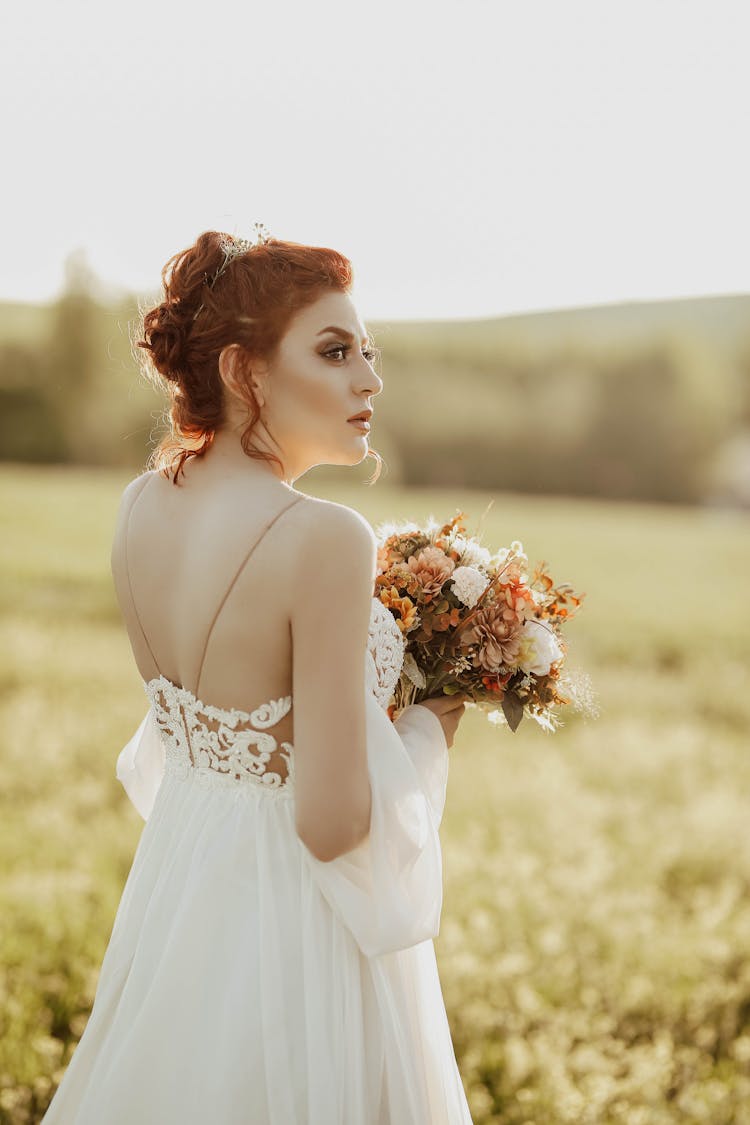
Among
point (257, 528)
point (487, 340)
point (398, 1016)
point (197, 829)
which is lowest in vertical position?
point (398, 1016)

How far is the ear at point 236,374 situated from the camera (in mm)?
2238

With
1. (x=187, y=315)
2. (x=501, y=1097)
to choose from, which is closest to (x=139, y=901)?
(x=187, y=315)

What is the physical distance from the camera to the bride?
213 cm

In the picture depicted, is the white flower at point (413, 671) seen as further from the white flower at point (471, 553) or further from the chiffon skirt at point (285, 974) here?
the white flower at point (471, 553)

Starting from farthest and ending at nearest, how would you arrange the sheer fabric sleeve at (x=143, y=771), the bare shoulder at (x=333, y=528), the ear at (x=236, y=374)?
the sheer fabric sleeve at (x=143, y=771), the ear at (x=236, y=374), the bare shoulder at (x=333, y=528)

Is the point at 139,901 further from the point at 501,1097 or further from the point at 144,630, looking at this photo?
the point at 501,1097

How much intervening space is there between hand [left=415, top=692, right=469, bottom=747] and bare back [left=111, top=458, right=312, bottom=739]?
1.47 feet

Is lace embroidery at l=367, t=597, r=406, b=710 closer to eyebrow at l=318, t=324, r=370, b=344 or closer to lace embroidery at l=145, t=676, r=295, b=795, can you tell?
lace embroidery at l=145, t=676, r=295, b=795

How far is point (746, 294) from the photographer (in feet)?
106

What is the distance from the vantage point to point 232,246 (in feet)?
7.55

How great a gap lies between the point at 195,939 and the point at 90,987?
8.91 ft

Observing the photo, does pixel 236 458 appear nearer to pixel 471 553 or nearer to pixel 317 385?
pixel 317 385

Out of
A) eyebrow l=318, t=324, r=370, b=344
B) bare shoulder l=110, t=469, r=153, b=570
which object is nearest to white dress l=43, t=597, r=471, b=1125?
→ bare shoulder l=110, t=469, r=153, b=570

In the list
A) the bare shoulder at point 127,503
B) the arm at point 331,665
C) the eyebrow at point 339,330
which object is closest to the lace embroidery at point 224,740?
the arm at point 331,665
